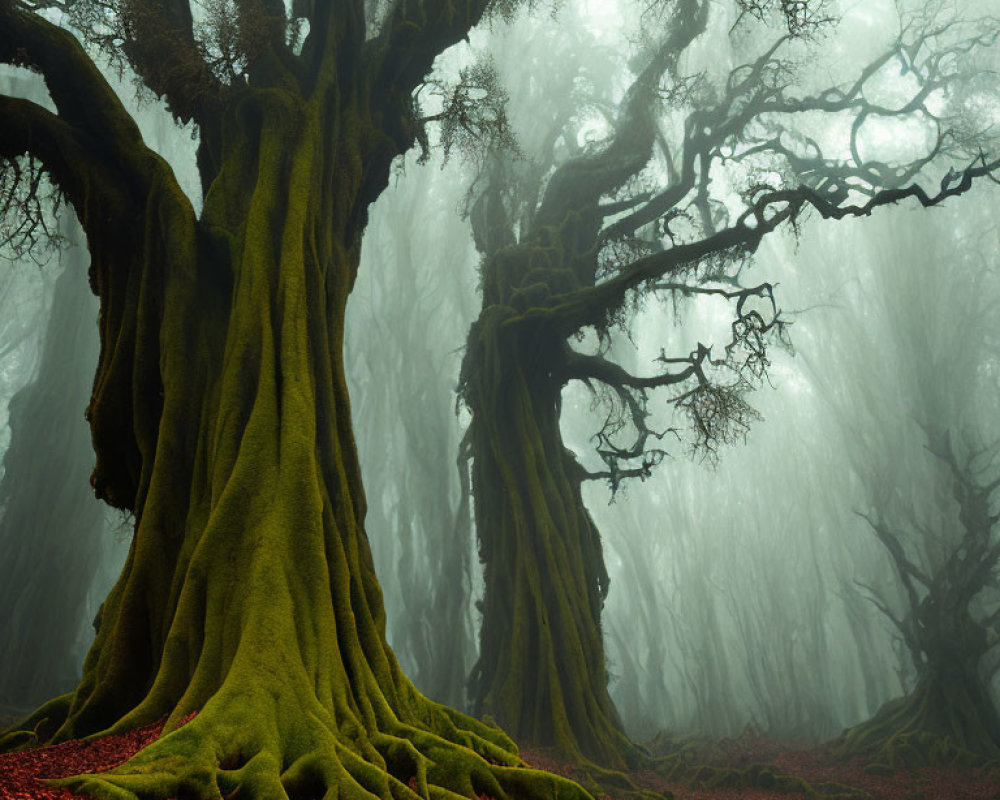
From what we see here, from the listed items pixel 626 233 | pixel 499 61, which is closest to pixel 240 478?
pixel 626 233

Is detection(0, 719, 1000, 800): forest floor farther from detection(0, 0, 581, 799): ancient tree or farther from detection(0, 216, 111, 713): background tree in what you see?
detection(0, 216, 111, 713): background tree

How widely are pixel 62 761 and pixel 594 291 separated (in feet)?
31.4

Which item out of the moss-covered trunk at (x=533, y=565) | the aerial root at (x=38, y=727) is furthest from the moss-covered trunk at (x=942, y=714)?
the aerial root at (x=38, y=727)

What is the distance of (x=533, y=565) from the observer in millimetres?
11359

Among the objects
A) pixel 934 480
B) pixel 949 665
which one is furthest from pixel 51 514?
pixel 934 480

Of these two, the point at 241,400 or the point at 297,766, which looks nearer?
the point at 297,766

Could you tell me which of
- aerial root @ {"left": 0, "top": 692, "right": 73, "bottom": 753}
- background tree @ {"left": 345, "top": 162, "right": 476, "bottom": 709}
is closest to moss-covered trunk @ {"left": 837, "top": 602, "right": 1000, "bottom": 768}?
background tree @ {"left": 345, "top": 162, "right": 476, "bottom": 709}

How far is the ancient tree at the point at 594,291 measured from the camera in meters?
10.5

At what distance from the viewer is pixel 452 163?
24891 mm

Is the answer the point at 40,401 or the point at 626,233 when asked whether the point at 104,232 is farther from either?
the point at 40,401

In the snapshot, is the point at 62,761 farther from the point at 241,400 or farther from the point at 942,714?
the point at 942,714

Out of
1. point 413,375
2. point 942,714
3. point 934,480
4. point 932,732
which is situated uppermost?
point 413,375

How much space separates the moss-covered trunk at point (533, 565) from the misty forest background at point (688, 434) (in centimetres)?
185

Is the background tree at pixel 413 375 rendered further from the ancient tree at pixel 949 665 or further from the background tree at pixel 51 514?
the ancient tree at pixel 949 665
